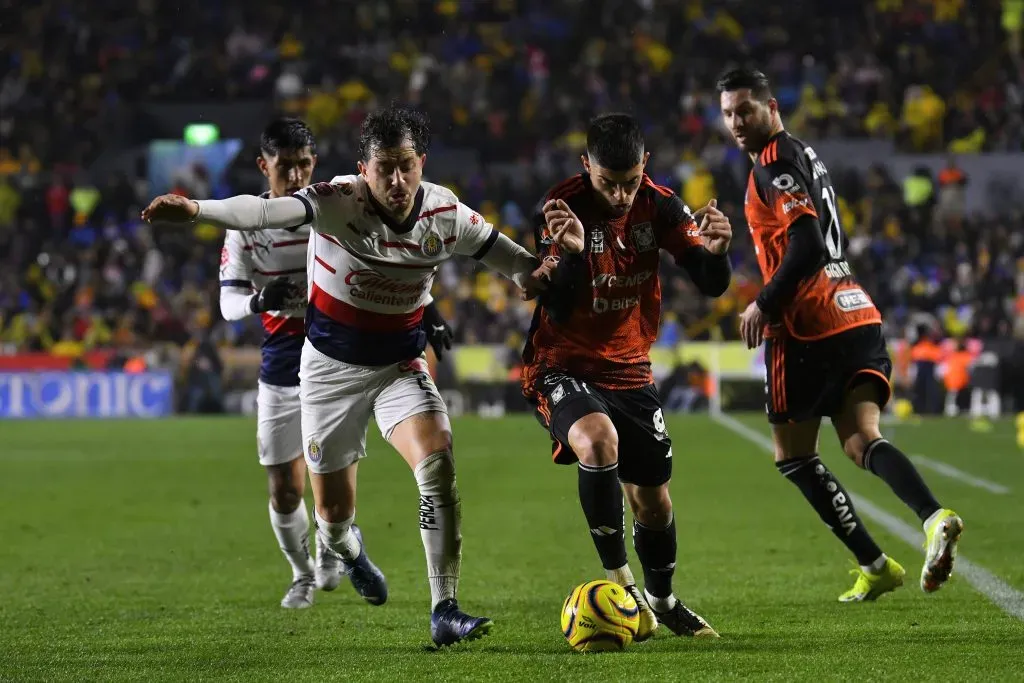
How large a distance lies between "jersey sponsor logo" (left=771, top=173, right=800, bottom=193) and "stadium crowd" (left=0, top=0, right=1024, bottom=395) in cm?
1793

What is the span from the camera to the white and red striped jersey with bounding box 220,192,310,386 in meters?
7.38

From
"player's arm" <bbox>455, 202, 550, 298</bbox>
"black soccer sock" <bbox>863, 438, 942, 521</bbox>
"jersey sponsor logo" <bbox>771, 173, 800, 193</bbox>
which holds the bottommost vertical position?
"black soccer sock" <bbox>863, 438, 942, 521</bbox>

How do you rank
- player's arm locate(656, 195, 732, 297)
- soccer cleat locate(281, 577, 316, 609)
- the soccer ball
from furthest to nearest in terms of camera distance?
soccer cleat locate(281, 577, 316, 609) < player's arm locate(656, 195, 732, 297) < the soccer ball

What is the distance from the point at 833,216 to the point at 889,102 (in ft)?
78.8

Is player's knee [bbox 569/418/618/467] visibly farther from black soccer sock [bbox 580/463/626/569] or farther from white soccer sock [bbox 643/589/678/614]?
white soccer sock [bbox 643/589/678/614]

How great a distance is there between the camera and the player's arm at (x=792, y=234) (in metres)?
6.43

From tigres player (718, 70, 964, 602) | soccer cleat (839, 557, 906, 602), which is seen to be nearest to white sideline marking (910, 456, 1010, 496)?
soccer cleat (839, 557, 906, 602)

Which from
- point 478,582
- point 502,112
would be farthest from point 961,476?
point 502,112

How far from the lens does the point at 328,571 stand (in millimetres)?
7660

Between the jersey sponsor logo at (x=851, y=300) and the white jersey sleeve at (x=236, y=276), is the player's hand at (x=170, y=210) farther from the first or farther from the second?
the jersey sponsor logo at (x=851, y=300)

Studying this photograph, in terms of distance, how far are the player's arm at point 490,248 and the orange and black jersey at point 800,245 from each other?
3.47ft

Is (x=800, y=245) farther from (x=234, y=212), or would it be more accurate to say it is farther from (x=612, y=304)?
(x=234, y=212)

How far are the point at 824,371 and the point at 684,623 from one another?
4.47 feet

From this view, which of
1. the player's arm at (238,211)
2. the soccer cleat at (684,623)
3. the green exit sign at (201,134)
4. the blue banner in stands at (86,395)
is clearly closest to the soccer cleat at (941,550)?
the soccer cleat at (684,623)
